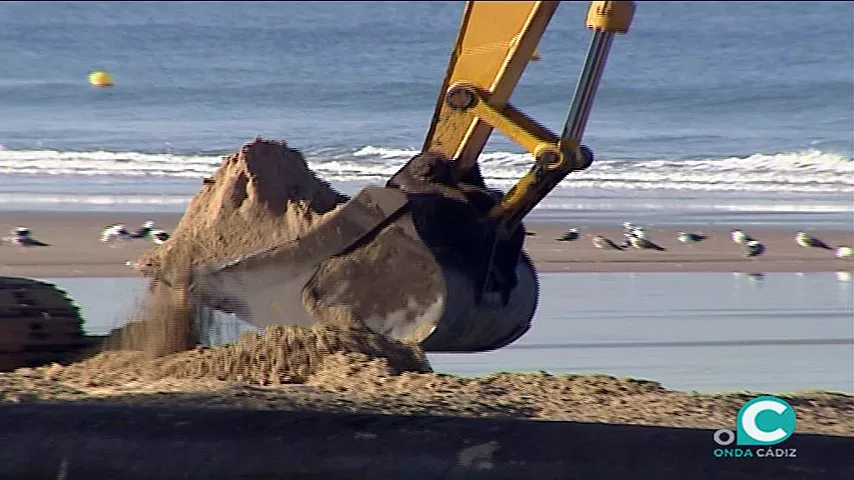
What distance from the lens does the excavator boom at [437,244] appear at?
5.57 metres

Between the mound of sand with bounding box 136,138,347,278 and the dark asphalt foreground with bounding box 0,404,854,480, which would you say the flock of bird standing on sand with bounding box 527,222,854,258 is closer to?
the mound of sand with bounding box 136,138,347,278

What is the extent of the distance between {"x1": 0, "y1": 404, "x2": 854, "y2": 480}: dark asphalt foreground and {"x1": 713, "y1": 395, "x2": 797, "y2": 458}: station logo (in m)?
0.05

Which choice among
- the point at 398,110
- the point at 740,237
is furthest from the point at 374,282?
the point at 398,110

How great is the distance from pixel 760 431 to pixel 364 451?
136cm

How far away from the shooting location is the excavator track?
612cm

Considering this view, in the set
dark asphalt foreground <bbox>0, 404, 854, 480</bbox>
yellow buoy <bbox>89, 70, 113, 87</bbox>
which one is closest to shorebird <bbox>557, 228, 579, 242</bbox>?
dark asphalt foreground <bbox>0, 404, 854, 480</bbox>

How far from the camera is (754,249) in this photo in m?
11.5

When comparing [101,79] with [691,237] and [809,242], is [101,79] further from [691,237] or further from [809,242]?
[809,242]

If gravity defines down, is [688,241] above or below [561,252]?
above

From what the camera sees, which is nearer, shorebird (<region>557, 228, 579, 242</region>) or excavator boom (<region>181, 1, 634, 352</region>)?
excavator boom (<region>181, 1, 634, 352</region>)

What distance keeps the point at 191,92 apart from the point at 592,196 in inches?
493

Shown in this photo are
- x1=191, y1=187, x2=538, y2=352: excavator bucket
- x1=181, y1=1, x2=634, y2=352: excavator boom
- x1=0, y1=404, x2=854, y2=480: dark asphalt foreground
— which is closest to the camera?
x1=0, y1=404, x2=854, y2=480: dark asphalt foreground

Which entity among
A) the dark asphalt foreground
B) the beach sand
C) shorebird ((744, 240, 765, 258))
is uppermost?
shorebird ((744, 240, 765, 258))

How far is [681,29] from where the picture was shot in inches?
1758
